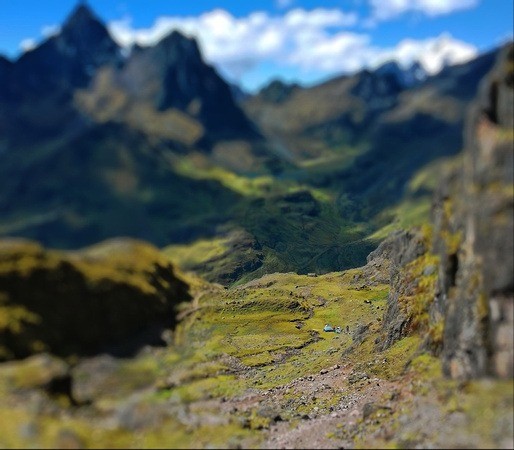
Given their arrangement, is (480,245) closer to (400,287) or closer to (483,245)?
(483,245)

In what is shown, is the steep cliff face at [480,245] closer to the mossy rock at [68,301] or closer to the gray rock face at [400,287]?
the gray rock face at [400,287]

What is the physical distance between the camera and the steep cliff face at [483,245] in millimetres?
39719

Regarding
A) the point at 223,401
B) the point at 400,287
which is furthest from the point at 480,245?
the point at 400,287

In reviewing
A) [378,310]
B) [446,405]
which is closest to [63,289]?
[446,405]

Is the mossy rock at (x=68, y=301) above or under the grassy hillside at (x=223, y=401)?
above

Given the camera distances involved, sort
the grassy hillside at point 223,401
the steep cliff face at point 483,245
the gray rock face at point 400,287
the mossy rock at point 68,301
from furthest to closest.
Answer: the gray rock face at point 400,287, the steep cliff face at point 483,245, the grassy hillside at point 223,401, the mossy rock at point 68,301

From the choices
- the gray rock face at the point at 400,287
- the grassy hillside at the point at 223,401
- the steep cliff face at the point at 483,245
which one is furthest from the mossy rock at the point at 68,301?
the gray rock face at the point at 400,287

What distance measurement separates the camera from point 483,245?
41.4 meters

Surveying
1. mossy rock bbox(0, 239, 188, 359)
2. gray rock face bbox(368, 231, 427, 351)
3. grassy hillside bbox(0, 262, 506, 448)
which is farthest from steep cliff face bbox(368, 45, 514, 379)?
mossy rock bbox(0, 239, 188, 359)

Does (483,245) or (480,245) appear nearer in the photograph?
(483,245)

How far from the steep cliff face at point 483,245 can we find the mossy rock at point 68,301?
23885mm

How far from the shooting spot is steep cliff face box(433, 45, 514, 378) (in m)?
39.7

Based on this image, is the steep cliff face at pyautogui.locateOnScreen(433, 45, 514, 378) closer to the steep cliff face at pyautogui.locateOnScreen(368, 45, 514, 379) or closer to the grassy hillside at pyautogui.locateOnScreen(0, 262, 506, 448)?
the steep cliff face at pyautogui.locateOnScreen(368, 45, 514, 379)

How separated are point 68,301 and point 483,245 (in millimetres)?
30742
